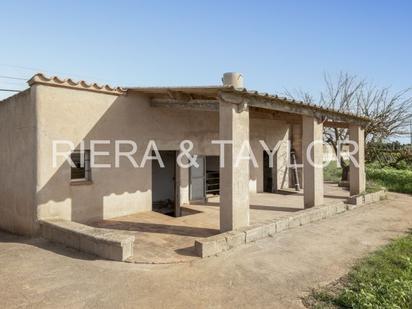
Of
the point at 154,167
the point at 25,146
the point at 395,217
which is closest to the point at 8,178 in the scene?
the point at 25,146

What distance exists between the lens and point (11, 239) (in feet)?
25.2

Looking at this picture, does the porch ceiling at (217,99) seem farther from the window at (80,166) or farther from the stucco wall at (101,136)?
the window at (80,166)

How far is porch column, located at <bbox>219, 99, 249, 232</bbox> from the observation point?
6.81 m

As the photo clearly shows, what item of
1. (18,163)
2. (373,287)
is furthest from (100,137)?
(373,287)

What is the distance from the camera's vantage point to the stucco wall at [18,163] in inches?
298

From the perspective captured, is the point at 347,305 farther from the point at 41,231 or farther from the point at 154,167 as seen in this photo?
the point at 154,167

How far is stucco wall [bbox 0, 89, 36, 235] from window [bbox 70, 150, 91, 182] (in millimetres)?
950

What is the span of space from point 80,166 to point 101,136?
89 centimetres

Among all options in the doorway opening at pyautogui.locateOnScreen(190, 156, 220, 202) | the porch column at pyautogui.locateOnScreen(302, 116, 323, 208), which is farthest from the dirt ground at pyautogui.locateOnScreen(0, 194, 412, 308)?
the doorway opening at pyautogui.locateOnScreen(190, 156, 220, 202)

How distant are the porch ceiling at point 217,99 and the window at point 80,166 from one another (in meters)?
2.04

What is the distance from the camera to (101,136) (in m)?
8.42

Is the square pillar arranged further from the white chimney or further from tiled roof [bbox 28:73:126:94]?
tiled roof [bbox 28:73:126:94]

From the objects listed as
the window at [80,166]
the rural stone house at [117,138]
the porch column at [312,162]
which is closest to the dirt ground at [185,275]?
the rural stone house at [117,138]

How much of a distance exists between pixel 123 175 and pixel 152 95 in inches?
91.9
